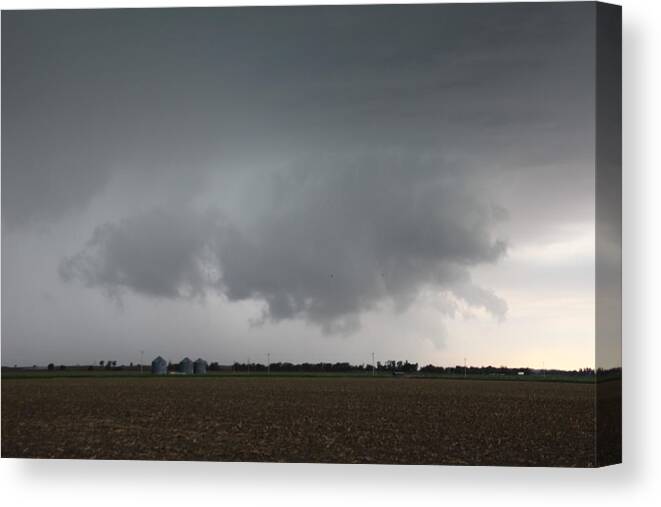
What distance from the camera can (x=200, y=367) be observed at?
56.5 feet

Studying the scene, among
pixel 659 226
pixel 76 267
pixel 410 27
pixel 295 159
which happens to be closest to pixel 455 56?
pixel 410 27

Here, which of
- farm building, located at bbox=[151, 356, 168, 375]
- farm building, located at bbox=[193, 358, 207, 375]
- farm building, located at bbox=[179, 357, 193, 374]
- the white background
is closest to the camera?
the white background

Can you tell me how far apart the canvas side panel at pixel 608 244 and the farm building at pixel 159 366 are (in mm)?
7186

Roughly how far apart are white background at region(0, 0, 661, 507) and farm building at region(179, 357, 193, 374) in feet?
5.57

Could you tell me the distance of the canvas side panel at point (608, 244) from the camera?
50.7 feet

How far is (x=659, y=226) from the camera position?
15.4m

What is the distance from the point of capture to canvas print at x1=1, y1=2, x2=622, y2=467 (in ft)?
53.5

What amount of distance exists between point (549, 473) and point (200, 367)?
19.8ft

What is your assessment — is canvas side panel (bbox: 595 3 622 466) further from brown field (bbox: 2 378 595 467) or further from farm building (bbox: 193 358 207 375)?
farm building (bbox: 193 358 207 375)

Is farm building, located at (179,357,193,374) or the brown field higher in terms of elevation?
farm building, located at (179,357,193,374)

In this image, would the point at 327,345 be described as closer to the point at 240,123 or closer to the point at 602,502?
the point at 240,123

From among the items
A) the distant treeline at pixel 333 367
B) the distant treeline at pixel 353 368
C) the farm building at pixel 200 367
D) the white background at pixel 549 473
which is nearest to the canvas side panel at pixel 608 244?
the white background at pixel 549 473

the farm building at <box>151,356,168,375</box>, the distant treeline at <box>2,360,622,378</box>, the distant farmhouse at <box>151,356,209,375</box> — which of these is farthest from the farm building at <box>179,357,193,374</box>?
the farm building at <box>151,356,168,375</box>

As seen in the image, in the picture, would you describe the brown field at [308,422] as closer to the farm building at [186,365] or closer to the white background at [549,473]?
the white background at [549,473]
